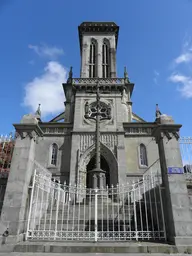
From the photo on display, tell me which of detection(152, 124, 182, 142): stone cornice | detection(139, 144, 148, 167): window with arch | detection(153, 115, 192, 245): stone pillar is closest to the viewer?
detection(153, 115, 192, 245): stone pillar

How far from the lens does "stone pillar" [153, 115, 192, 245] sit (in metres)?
5.14

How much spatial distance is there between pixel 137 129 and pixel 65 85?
39.5 feet

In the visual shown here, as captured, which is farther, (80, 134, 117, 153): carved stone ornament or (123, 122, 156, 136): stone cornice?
(123, 122, 156, 136): stone cornice

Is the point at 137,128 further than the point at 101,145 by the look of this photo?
Yes

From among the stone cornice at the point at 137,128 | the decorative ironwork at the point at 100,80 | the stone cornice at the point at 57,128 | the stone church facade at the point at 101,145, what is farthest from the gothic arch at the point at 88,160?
the decorative ironwork at the point at 100,80

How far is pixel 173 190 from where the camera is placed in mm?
5590

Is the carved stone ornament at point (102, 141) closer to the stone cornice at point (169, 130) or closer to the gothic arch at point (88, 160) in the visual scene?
the gothic arch at point (88, 160)

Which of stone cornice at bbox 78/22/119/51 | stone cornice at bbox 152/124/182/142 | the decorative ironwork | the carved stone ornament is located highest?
stone cornice at bbox 78/22/119/51

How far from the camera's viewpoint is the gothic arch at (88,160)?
577 inches

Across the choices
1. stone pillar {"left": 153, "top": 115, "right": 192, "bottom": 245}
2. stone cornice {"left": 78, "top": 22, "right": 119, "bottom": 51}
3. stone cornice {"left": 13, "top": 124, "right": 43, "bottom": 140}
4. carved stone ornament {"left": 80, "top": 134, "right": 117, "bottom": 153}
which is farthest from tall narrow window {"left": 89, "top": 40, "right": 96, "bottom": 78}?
stone pillar {"left": 153, "top": 115, "right": 192, "bottom": 245}

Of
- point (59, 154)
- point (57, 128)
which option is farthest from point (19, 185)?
point (57, 128)

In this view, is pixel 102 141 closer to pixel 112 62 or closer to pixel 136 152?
pixel 136 152

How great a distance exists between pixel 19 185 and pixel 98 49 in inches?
895

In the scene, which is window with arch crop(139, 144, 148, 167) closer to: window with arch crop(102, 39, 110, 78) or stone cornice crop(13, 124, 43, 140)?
window with arch crop(102, 39, 110, 78)
